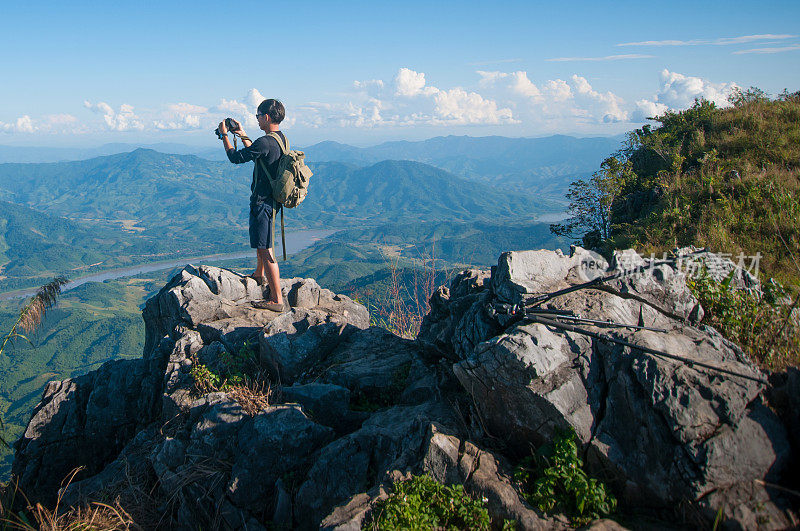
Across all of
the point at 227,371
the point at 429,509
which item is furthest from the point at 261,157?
the point at 429,509

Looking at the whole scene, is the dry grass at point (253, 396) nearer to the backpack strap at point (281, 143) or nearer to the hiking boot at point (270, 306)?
the hiking boot at point (270, 306)

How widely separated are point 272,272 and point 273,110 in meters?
3.70

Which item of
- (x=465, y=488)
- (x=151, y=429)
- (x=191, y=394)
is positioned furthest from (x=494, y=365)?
(x=151, y=429)

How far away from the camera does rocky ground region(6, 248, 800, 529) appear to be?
4234 mm

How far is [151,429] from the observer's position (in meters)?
8.20

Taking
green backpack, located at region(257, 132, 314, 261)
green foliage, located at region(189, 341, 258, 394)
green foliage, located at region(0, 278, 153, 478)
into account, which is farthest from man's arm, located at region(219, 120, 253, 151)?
green foliage, located at region(0, 278, 153, 478)

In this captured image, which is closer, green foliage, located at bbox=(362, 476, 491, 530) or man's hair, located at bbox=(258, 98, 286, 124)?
green foliage, located at bbox=(362, 476, 491, 530)

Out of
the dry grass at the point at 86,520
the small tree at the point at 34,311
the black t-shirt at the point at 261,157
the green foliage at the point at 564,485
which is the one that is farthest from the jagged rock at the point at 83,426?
the green foliage at the point at 564,485

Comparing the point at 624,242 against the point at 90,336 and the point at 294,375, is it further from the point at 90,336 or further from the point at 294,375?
the point at 90,336

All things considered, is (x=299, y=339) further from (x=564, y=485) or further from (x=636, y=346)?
(x=636, y=346)

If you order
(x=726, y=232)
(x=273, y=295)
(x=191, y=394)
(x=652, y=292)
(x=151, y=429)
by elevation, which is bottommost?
(x=151, y=429)

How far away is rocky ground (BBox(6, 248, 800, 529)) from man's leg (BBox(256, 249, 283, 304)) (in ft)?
3.85

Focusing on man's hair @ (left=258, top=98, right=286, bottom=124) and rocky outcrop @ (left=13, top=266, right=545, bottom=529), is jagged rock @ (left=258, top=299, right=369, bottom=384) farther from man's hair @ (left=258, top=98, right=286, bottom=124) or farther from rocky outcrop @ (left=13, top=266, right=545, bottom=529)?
Answer: man's hair @ (left=258, top=98, right=286, bottom=124)

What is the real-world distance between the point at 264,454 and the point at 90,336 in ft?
519
